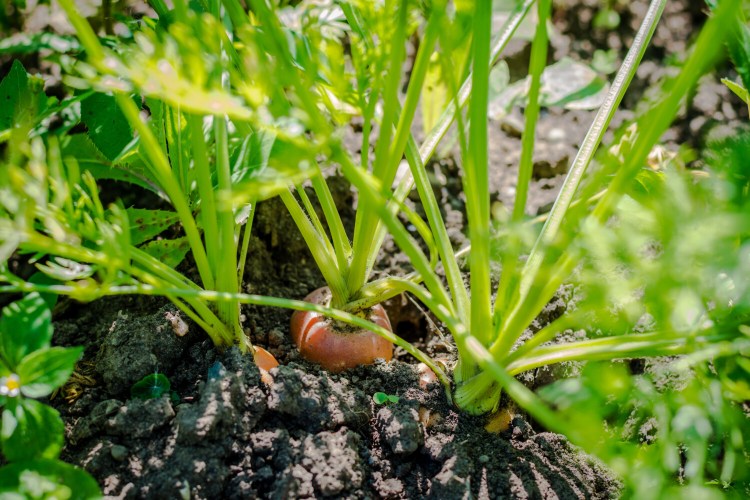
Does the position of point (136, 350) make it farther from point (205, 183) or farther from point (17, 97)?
point (17, 97)

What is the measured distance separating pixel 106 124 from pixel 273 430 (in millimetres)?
536

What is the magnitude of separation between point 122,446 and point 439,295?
45 centimetres

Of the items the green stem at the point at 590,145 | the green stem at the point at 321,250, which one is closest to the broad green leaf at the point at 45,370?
the green stem at the point at 321,250

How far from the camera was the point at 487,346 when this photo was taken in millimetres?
873

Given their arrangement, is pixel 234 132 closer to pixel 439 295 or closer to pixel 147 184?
pixel 147 184

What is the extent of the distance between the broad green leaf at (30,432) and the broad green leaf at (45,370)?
2 centimetres

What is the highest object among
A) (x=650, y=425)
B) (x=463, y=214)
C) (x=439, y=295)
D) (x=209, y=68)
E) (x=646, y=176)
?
(x=209, y=68)

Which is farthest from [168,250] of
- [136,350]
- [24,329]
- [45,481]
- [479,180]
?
[479,180]

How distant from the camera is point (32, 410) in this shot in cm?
73

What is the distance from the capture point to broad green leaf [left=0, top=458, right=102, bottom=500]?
26.4 inches

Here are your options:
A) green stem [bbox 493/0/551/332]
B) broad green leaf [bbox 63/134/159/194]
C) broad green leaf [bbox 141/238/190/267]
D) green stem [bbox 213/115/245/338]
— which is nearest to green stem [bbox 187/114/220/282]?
green stem [bbox 213/115/245/338]

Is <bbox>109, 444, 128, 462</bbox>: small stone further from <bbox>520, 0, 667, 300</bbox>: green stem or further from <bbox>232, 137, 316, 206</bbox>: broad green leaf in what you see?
<bbox>520, 0, 667, 300</bbox>: green stem

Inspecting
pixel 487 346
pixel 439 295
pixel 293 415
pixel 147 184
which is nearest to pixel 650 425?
pixel 487 346

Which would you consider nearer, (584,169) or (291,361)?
(584,169)
